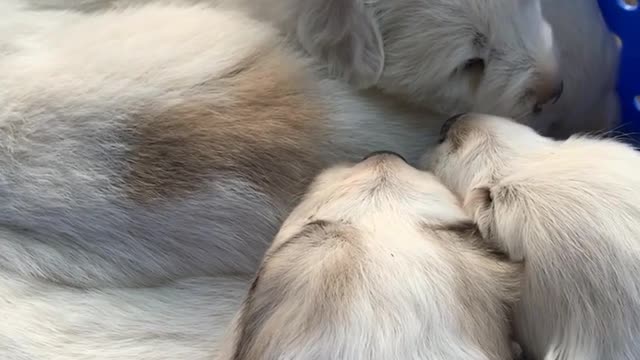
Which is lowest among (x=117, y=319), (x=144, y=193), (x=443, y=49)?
(x=117, y=319)

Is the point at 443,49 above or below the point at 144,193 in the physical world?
above

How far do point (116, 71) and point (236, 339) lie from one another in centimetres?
43

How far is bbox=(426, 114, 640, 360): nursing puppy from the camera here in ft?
4.15

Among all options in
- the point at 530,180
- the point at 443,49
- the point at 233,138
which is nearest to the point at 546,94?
the point at 443,49

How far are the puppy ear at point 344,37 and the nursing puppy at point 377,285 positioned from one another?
223 mm

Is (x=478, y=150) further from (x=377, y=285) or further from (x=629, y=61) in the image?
(x=629, y=61)

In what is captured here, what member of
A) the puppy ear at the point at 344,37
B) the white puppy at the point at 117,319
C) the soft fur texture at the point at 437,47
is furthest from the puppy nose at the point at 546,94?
the white puppy at the point at 117,319

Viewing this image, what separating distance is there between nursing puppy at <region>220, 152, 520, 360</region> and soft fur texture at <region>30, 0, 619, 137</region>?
0.81ft

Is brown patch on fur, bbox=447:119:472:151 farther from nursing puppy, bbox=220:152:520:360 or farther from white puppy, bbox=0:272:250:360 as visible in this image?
white puppy, bbox=0:272:250:360

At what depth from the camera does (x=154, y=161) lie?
144 cm

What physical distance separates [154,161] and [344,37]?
0.30 m

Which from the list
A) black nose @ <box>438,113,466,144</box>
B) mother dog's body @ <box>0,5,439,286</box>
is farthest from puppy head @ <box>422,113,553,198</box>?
mother dog's body @ <box>0,5,439,286</box>

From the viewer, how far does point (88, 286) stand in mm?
1452

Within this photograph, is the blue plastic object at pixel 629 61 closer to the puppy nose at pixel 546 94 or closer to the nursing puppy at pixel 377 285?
the puppy nose at pixel 546 94
